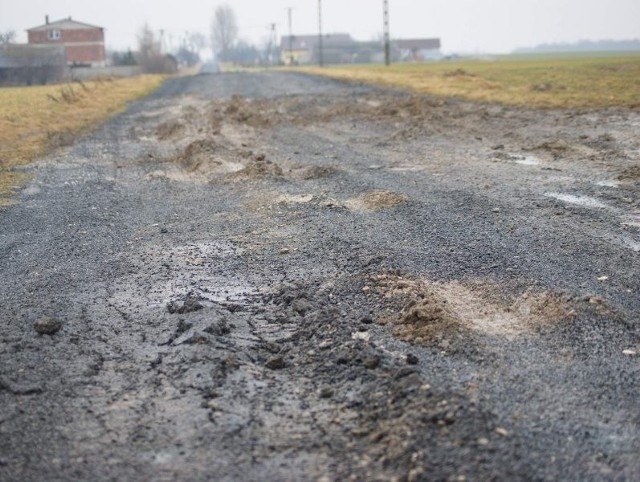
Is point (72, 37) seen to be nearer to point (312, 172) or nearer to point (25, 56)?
point (25, 56)

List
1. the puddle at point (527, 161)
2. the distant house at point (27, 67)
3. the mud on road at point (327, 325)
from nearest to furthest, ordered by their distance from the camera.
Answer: the mud on road at point (327, 325), the puddle at point (527, 161), the distant house at point (27, 67)

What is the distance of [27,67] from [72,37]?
33.6 meters

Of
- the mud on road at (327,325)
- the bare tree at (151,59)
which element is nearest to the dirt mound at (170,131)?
the mud on road at (327,325)

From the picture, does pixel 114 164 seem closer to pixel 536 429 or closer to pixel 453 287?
pixel 453 287

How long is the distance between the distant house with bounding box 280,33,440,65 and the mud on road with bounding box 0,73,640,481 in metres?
97.8

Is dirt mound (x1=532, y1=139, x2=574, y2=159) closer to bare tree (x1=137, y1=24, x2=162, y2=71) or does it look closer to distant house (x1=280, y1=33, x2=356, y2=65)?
bare tree (x1=137, y1=24, x2=162, y2=71)

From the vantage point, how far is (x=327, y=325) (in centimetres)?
484

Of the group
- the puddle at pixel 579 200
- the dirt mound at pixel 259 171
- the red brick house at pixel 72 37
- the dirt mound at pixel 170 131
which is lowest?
the puddle at pixel 579 200

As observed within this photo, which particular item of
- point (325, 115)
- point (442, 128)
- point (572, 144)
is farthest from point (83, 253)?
point (325, 115)

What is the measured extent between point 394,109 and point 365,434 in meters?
15.9

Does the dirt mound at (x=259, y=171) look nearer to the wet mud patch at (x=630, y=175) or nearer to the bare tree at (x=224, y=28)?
the wet mud patch at (x=630, y=175)

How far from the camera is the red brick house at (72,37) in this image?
3120 inches

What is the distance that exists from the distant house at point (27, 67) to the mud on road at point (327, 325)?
4236 cm

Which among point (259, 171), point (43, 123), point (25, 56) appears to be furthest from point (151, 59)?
point (259, 171)
